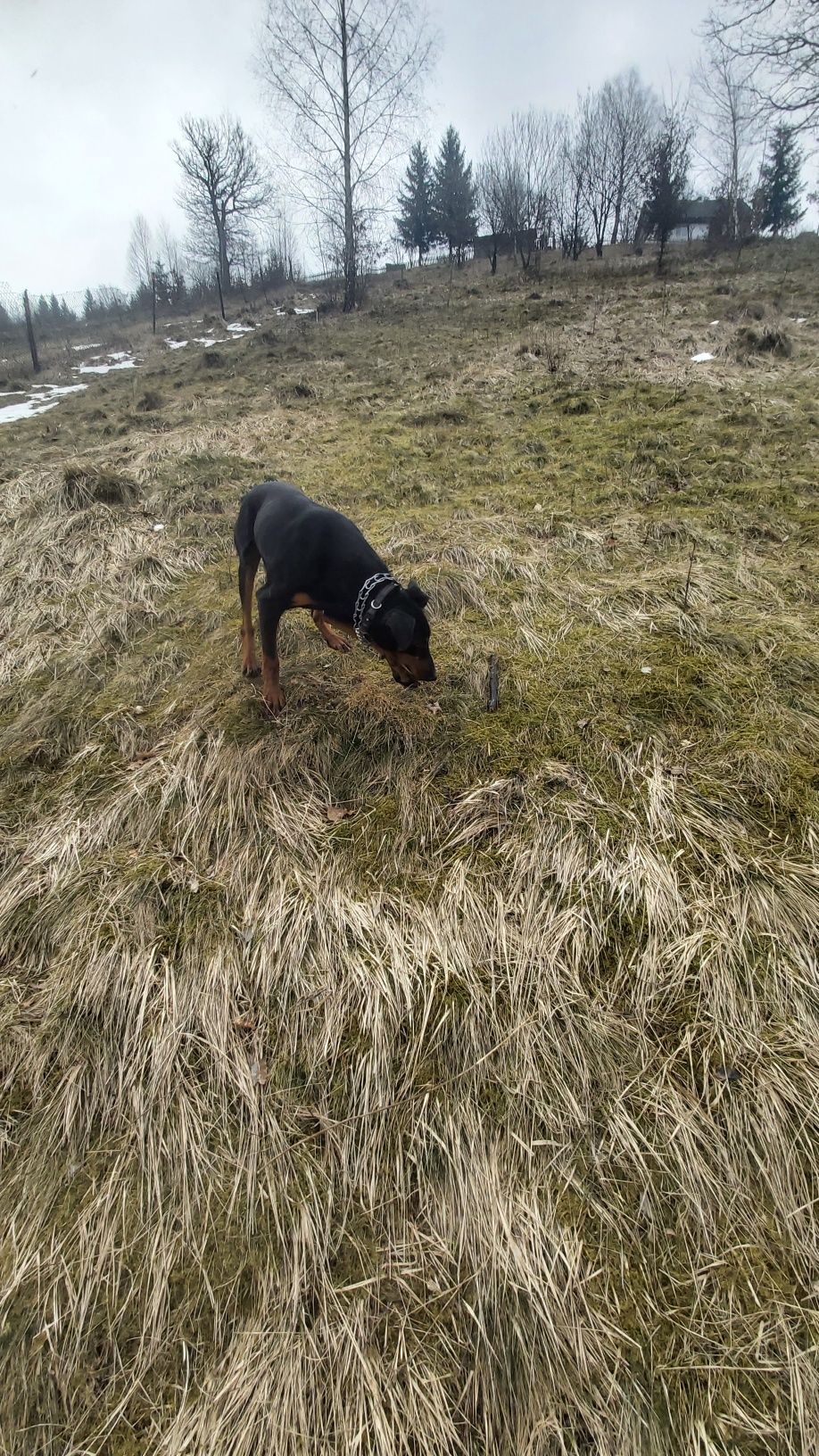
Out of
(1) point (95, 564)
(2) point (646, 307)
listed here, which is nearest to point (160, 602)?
(1) point (95, 564)

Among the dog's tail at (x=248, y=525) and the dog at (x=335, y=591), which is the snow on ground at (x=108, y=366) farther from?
the dog at (x=335, y=591)

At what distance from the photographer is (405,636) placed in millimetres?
2740

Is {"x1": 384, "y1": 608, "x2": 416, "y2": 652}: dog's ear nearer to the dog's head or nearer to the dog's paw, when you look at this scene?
the dog's head

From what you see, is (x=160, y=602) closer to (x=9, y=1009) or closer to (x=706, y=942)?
(x=9, y=1009)

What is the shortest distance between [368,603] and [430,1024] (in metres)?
1.79

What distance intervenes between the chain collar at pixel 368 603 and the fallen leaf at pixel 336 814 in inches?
32.1

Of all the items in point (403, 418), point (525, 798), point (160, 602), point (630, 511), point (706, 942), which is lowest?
point (706, 942)

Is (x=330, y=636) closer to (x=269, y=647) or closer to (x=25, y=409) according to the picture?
(x=269, y=647)

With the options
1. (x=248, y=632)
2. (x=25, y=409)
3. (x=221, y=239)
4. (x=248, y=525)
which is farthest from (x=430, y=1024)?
(x=221, y=239)

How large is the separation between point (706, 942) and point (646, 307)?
15.6m

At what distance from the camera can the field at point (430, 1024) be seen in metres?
1.47

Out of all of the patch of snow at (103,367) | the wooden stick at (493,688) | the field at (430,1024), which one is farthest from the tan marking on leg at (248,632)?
the patch of snow at (103,367)

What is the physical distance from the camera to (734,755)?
2.60 m

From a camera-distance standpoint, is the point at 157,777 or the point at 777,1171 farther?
the point at 157,777
